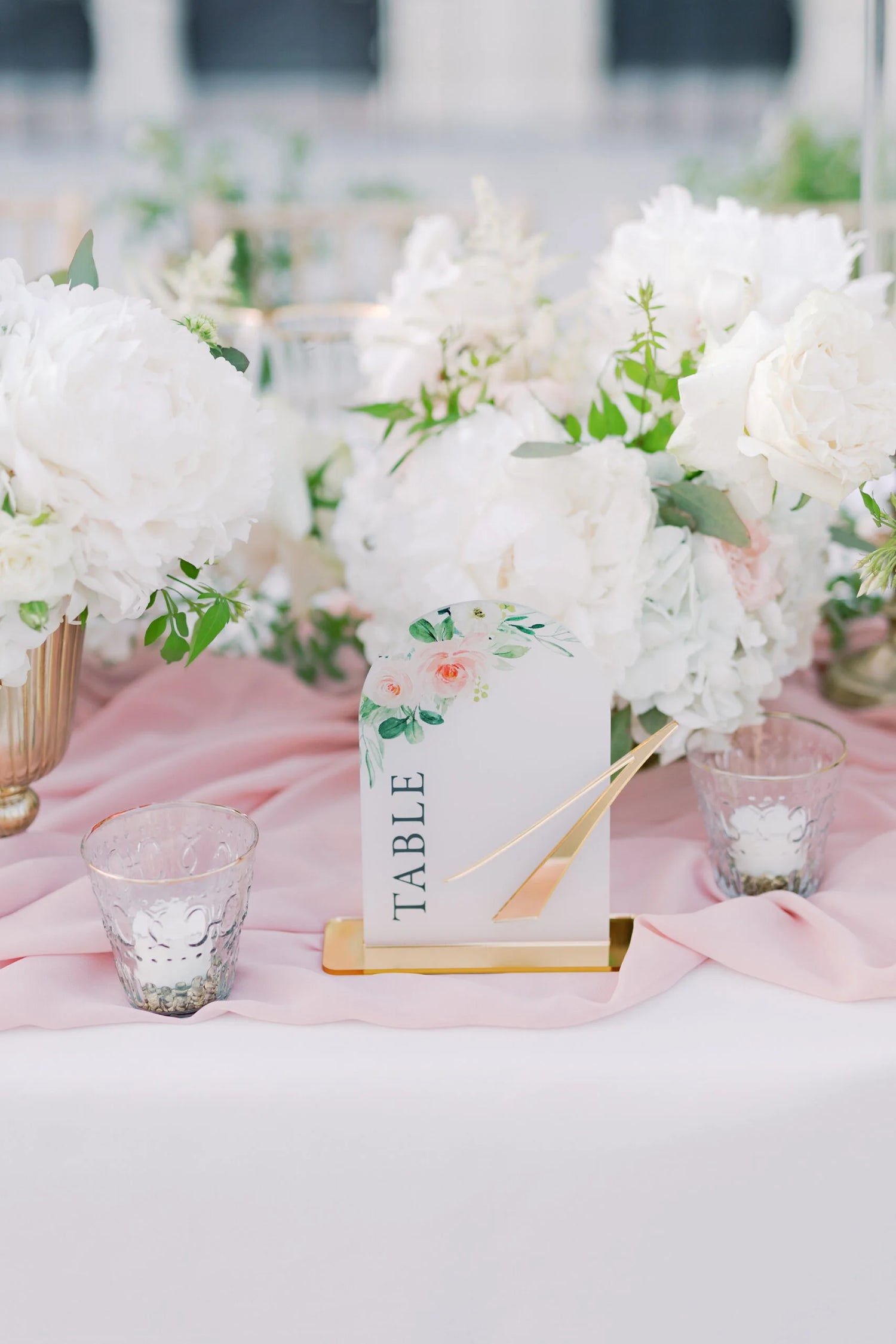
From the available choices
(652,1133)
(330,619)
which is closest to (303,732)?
(330,619)

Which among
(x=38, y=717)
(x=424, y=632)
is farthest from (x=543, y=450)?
(x=38, y=717)

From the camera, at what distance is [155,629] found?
0.72 meters

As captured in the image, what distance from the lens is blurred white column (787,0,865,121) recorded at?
4559mm

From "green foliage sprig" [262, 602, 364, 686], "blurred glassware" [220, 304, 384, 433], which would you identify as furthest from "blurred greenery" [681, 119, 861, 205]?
"green foliage sprig" [262, 602, 364, 686]

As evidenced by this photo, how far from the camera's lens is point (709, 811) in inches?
30.8

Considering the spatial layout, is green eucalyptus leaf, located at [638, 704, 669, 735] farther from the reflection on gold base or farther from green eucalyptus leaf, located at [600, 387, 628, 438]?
the reflection on gold base

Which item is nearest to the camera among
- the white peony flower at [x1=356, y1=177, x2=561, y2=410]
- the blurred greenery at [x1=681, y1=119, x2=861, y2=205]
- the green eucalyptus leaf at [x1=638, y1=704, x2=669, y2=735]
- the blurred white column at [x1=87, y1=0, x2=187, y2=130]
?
the green eucalyptus leaf at [x1=638, y1=704, x2=669, y2=735]

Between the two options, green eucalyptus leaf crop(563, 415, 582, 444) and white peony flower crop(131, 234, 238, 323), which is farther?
white peony flower crop(131, 234, 238, 323)

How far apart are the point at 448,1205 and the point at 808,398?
50cm

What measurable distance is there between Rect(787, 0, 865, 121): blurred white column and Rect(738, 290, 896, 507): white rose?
4.53 metres

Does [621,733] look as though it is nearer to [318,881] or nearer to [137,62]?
[318,881]

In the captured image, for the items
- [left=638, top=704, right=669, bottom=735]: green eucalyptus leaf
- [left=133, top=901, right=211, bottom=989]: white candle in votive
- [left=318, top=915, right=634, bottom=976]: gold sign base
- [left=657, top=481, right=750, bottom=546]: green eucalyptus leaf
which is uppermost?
[left=657, top=481, right=750, bottom=546]: green eucalyptus leaf

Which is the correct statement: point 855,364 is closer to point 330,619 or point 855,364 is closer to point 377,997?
point 377,997

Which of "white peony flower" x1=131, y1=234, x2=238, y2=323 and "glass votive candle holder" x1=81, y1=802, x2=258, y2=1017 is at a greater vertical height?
"white peony flower" x1=131, y1=234, x2=238, y2=323
